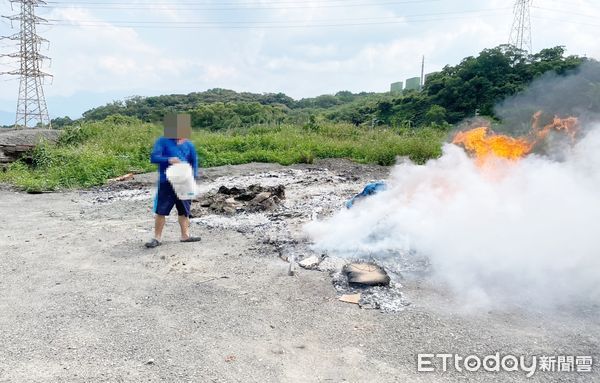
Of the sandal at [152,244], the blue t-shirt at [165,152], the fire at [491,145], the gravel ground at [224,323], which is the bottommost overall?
the gravel ground at [224,323]

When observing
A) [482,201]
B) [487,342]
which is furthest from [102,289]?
[482,201]

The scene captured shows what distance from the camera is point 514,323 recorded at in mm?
4156

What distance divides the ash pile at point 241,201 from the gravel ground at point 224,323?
195cm

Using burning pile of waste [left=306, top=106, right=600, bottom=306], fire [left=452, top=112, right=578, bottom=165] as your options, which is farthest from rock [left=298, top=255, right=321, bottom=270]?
fire [left=452, top=112, right=578, bottom=165]

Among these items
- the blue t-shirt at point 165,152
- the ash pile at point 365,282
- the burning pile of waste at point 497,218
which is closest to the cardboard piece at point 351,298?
the ash pile at point 365,282

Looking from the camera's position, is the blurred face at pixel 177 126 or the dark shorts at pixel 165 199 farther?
the dark shorts at pixel 165 199

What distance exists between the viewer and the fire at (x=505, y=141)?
6.84 meters

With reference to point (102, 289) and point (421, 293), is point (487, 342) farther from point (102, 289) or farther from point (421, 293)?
point (102, 289)

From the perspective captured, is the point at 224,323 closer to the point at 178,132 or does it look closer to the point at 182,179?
the point at 182,179

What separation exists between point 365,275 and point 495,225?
6.80 ft

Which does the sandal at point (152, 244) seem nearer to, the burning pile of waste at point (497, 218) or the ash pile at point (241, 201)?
the ash pile at point (241, 201)

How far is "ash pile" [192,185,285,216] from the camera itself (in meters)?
8.77

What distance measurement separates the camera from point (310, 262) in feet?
18.6

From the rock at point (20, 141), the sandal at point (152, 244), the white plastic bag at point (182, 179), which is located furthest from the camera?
the rock at point (20, 141)
